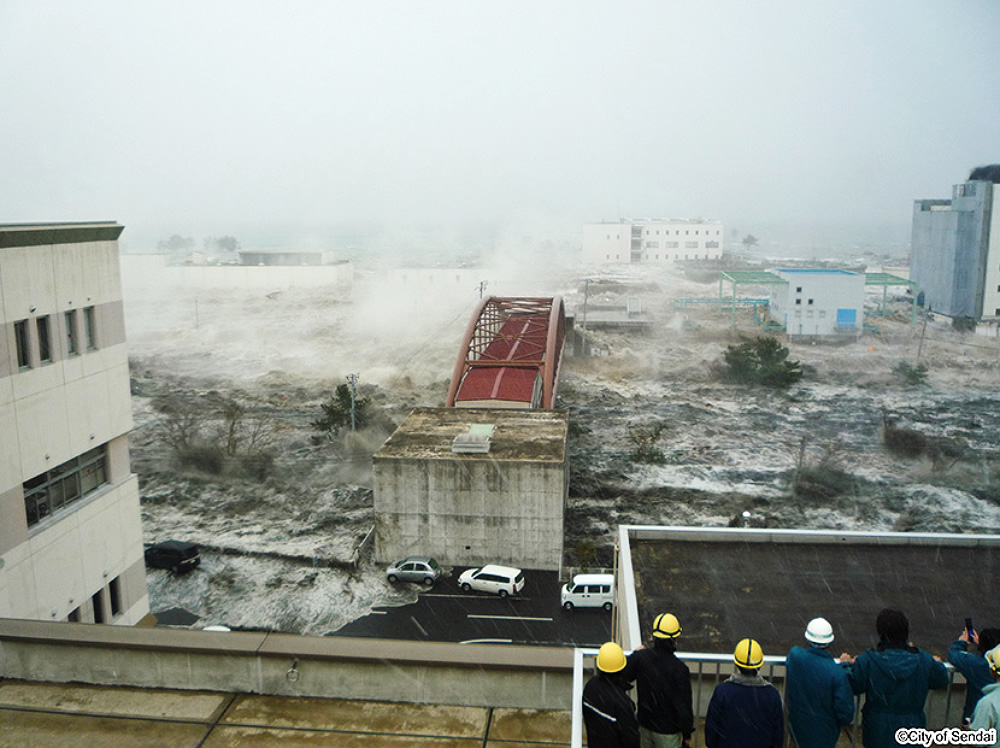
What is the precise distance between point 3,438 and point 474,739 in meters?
4.90

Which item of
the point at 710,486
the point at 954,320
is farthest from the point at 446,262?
the point at 710,486

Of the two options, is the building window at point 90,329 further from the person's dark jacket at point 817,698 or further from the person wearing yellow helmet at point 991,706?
the person wearing yellow helmet at point 991,706

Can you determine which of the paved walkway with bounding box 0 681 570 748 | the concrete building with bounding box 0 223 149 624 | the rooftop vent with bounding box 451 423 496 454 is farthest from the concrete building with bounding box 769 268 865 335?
the paved walkway with bounding box 0 681 570 748

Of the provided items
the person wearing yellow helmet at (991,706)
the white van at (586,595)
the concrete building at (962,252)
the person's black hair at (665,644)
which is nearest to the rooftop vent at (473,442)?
the white van at (586,595)

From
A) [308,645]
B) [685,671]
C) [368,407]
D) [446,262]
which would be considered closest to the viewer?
[685,671]

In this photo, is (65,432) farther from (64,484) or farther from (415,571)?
(415,571)

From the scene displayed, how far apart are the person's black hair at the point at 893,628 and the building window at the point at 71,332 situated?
6.57 meters

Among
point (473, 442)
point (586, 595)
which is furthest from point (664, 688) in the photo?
point (473, 442)

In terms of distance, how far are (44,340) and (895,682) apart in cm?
653

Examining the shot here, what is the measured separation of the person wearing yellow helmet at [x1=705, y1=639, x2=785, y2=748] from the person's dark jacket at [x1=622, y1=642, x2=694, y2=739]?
136mm

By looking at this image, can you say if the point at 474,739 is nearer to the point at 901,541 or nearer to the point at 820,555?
the point at 820,555

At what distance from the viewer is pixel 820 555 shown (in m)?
4.69

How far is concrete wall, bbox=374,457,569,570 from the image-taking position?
36.1 ft

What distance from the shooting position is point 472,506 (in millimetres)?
11172
